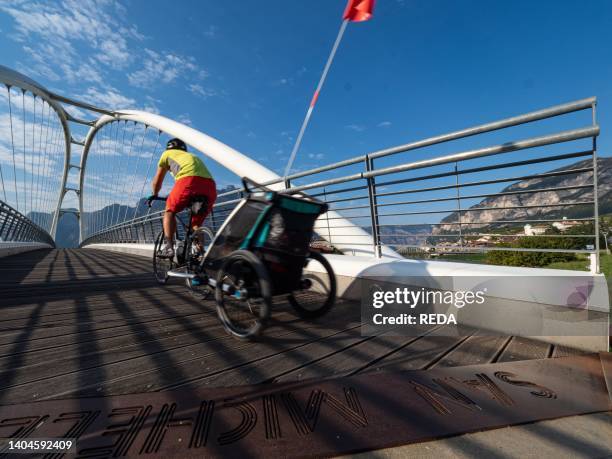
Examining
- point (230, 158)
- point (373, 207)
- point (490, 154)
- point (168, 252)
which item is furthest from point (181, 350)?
point (230, 158)

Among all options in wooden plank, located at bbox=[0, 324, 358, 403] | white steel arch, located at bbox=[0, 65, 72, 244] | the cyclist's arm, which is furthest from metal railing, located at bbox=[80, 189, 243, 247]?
white steel arch, located at bbox=[0, 65, 72, 244]

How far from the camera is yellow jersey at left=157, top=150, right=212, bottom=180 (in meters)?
2.60

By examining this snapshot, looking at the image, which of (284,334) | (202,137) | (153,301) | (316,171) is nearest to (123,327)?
(153,301)

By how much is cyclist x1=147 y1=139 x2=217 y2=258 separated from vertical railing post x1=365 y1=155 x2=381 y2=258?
149cm

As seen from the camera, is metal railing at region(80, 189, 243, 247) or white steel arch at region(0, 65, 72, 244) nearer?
metal railing at region(80, 189, 243, 247)

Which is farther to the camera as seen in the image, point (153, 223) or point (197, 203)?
point (153, 223)

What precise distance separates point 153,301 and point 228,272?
122 centimetres

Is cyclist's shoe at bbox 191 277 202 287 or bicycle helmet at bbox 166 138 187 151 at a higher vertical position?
bicycle helmet at bbox 166 138 187 151

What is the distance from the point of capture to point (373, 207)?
277cm

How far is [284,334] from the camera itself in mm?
1807

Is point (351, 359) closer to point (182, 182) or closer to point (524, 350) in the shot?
point (524, 350)

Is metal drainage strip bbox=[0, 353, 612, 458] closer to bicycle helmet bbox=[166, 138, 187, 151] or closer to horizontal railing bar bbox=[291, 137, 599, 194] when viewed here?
horizontal railing bar bbox=[291, 137, 599, 194]

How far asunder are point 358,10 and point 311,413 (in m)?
4.52

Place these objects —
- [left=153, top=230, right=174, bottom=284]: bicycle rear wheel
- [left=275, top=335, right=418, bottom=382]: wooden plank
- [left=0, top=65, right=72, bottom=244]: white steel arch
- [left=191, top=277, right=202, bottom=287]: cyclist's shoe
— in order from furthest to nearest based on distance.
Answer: [left=0, top=65, right=72, bottom=244]: white steel arch → [left=153, top=230, right=174, bottom=284]: bicycle rear wheel → [left=191, top=277, right=202, bottom=287]: cyclist's shoe → [left=275, top=335, right=418, bottom=382]: wooden plank
